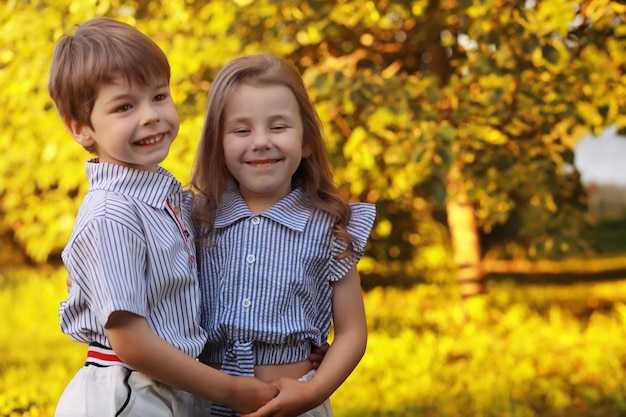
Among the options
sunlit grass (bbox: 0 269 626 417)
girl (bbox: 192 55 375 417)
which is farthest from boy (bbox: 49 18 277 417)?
sunlit grass (bbox: 0 269 626 417)

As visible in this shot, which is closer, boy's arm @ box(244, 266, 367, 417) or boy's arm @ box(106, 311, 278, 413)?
boy's arm @ box(106, 311, 278, 413)

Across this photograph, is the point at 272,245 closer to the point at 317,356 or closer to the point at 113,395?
the point at 317,356

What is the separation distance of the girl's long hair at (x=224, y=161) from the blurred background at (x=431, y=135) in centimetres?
185

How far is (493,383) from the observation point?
15.8ft

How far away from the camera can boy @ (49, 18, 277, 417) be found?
177cm

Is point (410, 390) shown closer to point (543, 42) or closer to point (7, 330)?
point (543, 42)

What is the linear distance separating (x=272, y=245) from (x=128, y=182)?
1.20 feet

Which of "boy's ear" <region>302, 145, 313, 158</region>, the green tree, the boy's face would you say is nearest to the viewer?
the boy's face

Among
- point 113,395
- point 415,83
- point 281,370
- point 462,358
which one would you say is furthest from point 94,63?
point 462,358

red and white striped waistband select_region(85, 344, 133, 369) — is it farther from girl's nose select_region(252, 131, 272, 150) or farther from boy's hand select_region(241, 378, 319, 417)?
girl's nose select_region(252, 131, 272, 150)

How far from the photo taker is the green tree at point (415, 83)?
168 inches

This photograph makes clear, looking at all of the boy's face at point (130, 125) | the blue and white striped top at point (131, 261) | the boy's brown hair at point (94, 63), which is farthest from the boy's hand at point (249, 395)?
the boy's brown hair at point (94, 63)

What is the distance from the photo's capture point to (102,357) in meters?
1.87

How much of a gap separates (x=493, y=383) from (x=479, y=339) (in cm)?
90
